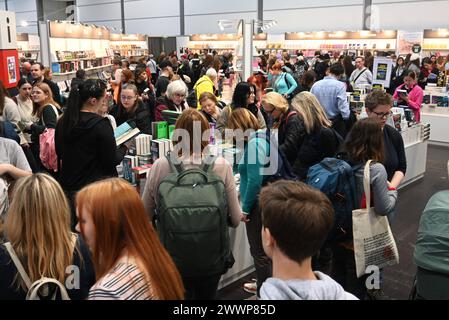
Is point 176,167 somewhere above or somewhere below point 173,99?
below

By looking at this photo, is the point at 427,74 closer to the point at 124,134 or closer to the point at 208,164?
the point at 124,134

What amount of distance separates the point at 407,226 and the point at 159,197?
3.55 metres

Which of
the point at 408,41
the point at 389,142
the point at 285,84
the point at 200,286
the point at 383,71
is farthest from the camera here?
the point at 408,41

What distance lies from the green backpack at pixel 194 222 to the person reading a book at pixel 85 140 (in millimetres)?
805

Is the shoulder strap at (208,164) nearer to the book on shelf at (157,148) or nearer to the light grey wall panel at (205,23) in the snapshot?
the book on shelf at (157,148)

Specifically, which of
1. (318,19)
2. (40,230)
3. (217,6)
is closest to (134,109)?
(40,230)

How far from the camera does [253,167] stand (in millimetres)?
2953

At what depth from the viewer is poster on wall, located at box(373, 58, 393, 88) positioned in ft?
24.7

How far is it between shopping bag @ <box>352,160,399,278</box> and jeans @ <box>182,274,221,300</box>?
0.90 meters

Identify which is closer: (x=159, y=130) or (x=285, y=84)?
(x=159, y=130)

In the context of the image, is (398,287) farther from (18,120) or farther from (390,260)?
(18,120)

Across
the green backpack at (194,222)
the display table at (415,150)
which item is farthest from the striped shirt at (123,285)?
the display table at (415,150)

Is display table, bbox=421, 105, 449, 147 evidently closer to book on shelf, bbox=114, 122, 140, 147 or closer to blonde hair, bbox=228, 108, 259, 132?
blonde hair, bbox=228, 108, 259, 132
